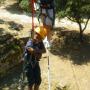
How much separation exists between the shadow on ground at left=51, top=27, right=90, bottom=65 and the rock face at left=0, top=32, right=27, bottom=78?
240 cm

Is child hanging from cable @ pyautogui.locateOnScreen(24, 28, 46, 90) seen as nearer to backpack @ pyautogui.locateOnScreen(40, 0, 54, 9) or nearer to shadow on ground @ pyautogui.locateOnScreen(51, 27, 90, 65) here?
backpack @ pyautogui.locateOnScreen(40, 0, 54, 9)

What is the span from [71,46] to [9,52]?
404 cm

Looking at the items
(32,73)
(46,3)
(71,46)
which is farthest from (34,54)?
Answer: (71,46)

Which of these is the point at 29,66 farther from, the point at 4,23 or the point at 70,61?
the point at 4,23

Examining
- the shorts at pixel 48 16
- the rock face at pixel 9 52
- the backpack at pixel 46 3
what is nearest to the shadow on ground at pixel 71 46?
the rock face at pixel 9 52

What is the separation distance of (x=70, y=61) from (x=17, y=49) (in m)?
2.90

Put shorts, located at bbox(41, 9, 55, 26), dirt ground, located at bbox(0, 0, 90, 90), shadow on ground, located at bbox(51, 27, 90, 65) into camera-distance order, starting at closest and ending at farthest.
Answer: shorts, located at bbox(41, 9, 55, 26) → dirt ground, located at bbox(0, 0, 90, 90) → shadow on ground, located at bbox(51, 27, 90, 65)

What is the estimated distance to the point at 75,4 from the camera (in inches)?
563

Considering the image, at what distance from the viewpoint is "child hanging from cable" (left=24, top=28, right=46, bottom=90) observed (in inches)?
338

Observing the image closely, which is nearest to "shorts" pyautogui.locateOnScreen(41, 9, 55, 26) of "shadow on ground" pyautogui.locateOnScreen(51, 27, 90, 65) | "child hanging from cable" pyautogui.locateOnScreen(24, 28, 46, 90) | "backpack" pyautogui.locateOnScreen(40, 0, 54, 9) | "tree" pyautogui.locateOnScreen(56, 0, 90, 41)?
"backpack" pyautogui.locateOnScreen(40, 0, 54, 9)

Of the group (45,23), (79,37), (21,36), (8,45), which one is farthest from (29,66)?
(79,37)

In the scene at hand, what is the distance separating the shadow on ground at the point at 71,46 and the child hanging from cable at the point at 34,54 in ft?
17.9

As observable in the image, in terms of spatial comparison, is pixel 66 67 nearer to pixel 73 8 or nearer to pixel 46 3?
pixel 73 8

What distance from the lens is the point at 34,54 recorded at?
8.79m
